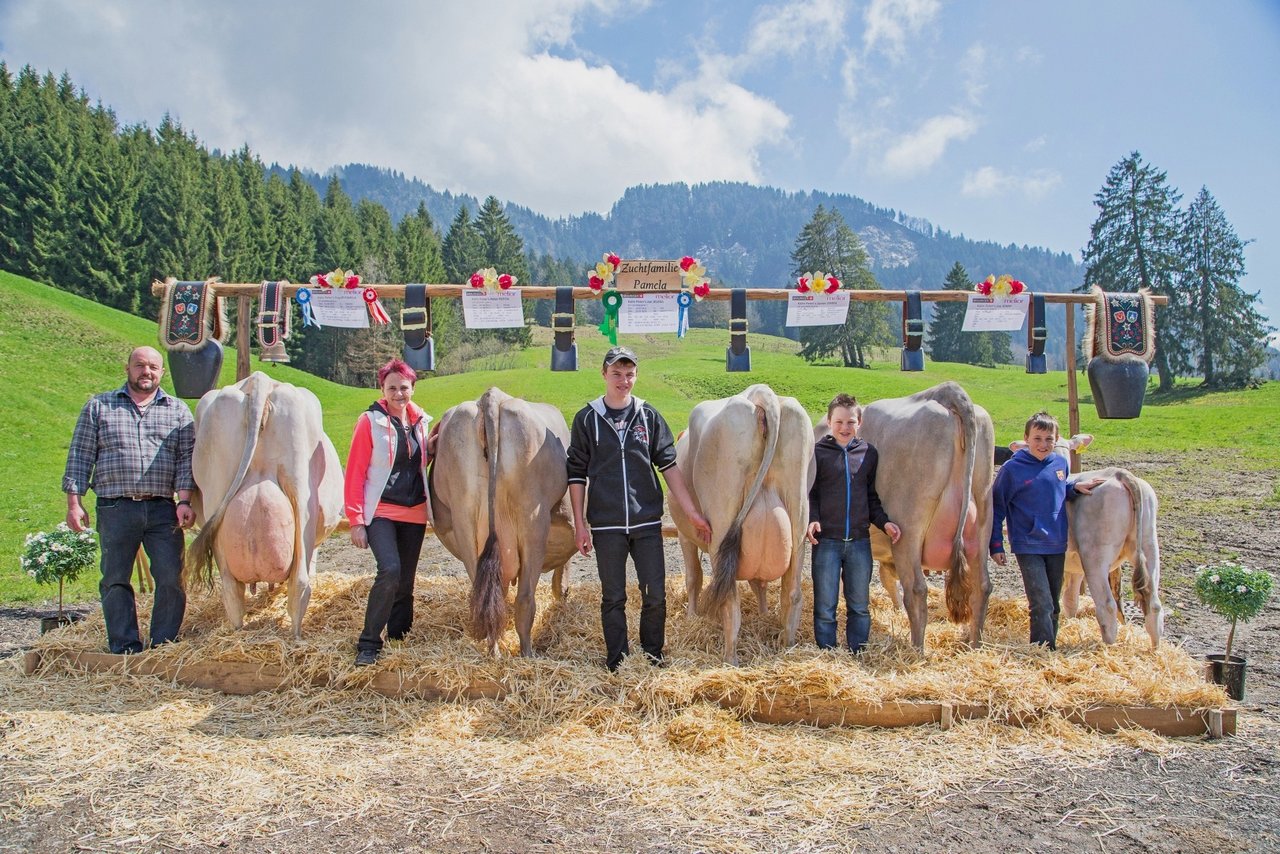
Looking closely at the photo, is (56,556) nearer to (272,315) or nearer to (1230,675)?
(272,315)

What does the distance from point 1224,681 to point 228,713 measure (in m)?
5.91

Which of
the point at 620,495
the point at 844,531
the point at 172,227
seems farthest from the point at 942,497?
the point at 172,227

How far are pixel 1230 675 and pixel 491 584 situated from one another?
4.52 meters

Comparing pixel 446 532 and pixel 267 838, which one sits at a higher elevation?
pixel 446 532

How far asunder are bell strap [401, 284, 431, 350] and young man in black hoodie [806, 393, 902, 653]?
141 inches

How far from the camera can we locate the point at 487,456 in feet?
17.0

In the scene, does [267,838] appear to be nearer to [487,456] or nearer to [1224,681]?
[487,456]

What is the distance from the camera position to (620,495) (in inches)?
194

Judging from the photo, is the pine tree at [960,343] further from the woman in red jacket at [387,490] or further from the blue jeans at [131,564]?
the blue jeans at [131,564]

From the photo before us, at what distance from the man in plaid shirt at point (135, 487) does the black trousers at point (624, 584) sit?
2.91m

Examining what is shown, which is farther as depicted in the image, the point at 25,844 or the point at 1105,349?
the point at 1105,349

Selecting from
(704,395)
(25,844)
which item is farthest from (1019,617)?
(704,395)

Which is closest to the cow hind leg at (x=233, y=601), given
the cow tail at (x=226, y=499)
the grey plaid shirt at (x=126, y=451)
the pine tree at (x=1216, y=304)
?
the cow tail at (x=226, y=499)

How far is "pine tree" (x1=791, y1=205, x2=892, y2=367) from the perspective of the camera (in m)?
41.8
